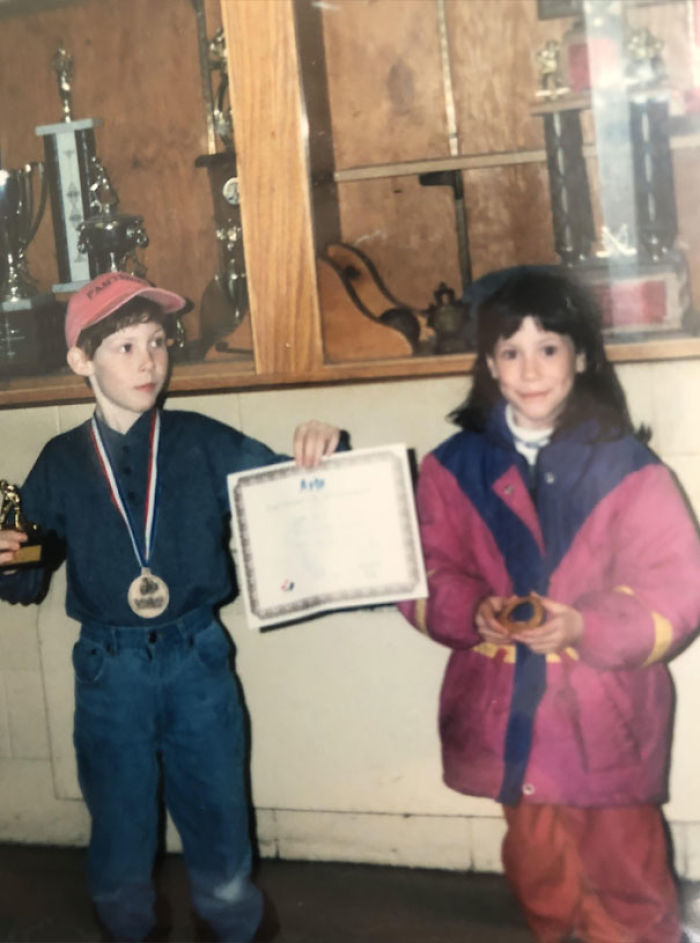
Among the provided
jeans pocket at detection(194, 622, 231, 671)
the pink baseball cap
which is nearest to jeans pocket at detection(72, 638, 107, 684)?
jeans pocket at detection(194, 622, 231, 671)

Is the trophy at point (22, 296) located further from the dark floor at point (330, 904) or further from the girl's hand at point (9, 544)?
the dark floor at point (330, 904)

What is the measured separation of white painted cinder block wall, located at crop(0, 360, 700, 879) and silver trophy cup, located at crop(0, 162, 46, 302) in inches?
6.6

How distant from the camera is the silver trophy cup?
1.40 metres

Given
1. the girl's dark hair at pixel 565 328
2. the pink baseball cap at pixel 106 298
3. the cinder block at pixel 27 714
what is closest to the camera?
the girl's dark hair at pixel 565 328

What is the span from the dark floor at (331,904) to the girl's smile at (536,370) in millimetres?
604

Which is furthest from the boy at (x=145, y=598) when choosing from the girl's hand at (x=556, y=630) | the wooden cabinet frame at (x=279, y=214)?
the girl's hand at (x=556, y=630)

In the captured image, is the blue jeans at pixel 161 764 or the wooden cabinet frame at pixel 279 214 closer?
the wooden cabinet frame at pixel 279 214

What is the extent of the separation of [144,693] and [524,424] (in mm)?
562

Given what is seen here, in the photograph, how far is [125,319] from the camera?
1310 millimetres

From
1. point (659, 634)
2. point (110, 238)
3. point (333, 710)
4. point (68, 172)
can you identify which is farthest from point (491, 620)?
point (68, 172)

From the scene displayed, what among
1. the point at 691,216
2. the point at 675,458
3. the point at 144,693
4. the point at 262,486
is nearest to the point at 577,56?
the point at 691,216

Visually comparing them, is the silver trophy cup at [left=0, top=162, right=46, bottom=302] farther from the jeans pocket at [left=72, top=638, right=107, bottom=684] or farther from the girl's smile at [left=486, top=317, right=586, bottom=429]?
the girl's smile at [left=486, top=317, right=586, bottom=429]

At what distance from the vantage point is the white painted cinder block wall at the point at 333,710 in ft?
4.39

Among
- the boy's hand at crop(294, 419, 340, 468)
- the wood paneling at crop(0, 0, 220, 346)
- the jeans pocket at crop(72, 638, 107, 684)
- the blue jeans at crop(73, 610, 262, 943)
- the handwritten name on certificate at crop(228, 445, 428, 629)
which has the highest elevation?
the wood paneling at crop(0, 0, 220, 346)
